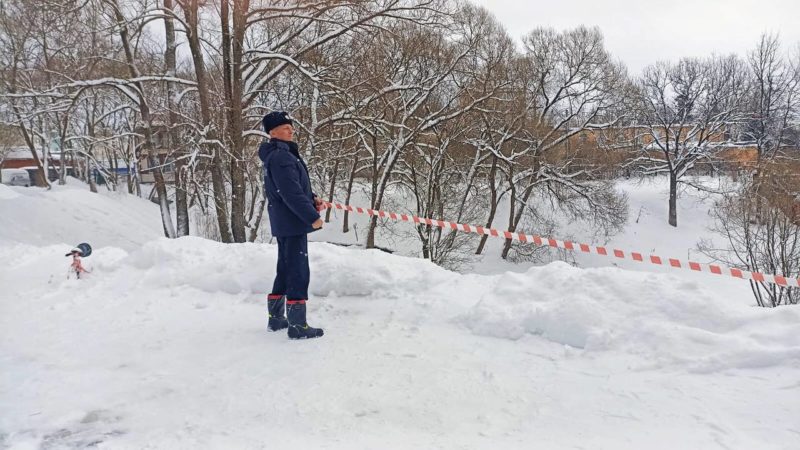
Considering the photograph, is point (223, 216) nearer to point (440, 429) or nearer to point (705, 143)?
point (440, 429)

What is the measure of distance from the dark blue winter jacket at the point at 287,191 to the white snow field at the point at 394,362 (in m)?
0.99

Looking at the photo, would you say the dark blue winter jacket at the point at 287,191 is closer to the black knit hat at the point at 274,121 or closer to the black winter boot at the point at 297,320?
the black knit hat at the point at 274,121

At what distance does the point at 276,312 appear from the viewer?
4598mm

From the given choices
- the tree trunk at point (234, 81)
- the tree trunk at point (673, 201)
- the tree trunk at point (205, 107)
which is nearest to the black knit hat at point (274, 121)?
the tree trunk at point (234, 81)

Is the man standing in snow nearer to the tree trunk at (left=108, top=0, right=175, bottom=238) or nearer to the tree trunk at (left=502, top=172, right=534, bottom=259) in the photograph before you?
the tree trunk at (left=108, top=0, right=175, bottom=238)

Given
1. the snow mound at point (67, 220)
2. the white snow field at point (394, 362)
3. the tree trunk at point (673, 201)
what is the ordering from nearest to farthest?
the white snow field at point (394, 362)
the snow mound at point (67, 220)
the tree trunk at point (673, 201)

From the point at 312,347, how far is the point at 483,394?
153 centimetres

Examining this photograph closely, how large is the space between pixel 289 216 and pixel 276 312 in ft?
2.92

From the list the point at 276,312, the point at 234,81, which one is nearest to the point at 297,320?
the point at 276,312

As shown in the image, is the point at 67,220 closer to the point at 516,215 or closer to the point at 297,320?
the point at 297,320

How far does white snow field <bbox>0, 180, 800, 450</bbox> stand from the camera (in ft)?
9.39

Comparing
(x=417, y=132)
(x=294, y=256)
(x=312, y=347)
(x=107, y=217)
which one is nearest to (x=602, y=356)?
(x=312, y=347)

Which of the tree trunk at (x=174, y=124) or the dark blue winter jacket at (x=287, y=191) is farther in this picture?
the tree trunk at (x=174, y=124)

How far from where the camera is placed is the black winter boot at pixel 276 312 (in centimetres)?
458
